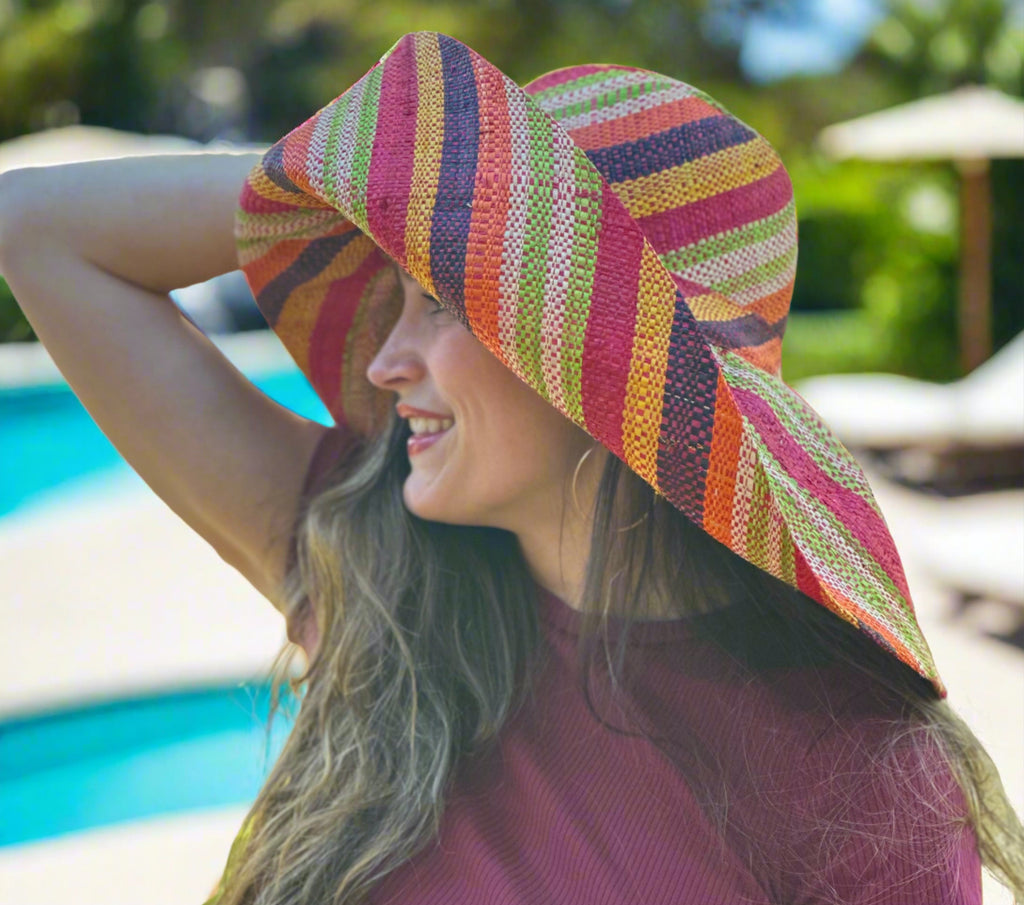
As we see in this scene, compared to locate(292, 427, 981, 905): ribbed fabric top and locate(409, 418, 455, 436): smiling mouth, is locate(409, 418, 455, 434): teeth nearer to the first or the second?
locate(409, 418, 455, 436): smiling mouth

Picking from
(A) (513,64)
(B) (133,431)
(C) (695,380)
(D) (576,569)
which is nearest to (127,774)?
(B) (133,431)

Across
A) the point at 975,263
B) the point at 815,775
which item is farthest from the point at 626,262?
the point at 975,263

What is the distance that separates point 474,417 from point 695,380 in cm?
45

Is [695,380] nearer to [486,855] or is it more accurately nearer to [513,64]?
[486,855]

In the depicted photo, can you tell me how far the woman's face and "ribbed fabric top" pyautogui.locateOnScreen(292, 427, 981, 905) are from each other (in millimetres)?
265

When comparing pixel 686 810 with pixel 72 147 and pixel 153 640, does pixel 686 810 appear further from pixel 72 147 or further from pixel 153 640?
pixel 72 147

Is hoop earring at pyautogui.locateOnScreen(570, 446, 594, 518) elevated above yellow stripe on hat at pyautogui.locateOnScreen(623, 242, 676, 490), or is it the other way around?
yellow stripe on hat at pyautogui.locateOnScreen(623, 242, 676, 490)

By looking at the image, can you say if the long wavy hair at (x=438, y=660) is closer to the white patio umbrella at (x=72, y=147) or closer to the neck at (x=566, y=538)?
the neck at (x=566, y=538)

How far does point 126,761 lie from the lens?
4539 millimetres

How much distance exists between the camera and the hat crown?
1380mm

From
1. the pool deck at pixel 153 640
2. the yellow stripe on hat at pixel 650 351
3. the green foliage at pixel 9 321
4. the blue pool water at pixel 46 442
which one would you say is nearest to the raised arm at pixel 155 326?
the yellow stripe on hat at pixel 650 351

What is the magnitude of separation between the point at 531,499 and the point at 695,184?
20.5 inches

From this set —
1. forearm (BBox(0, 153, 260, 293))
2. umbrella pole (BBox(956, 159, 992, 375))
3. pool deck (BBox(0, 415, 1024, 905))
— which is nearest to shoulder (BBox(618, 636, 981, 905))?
forearm (BBox(0, 153, 260, 293))

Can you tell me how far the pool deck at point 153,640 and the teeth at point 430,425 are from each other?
1.92 m
